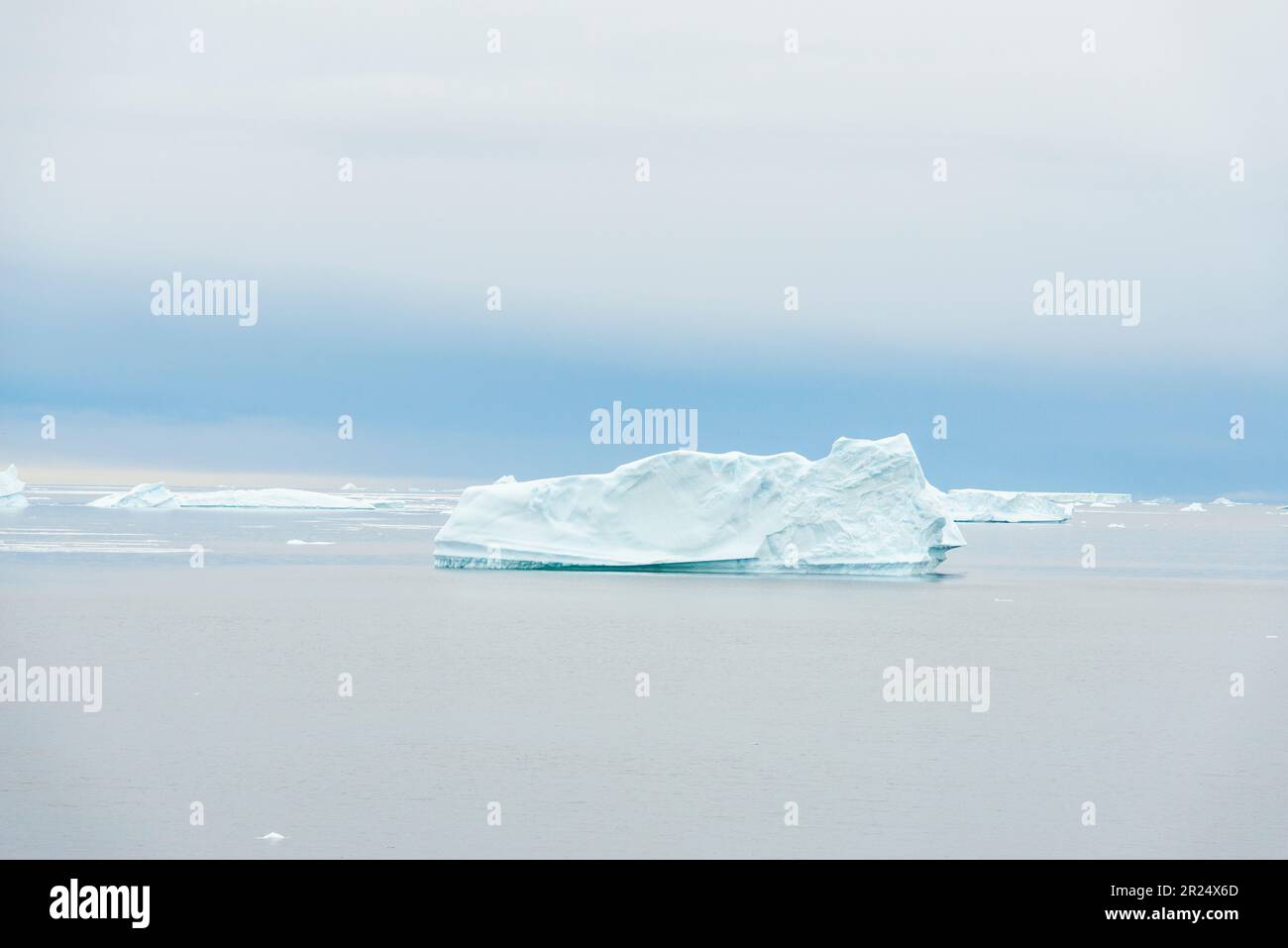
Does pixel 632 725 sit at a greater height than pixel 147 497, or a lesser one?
lesser

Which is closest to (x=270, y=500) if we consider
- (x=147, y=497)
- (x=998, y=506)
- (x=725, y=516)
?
(x=147, y=497)

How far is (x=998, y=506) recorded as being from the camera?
86.2m

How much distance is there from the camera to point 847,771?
12602 mm

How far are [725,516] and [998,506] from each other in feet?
194

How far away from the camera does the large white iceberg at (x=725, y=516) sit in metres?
29.6

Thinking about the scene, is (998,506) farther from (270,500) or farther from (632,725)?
(632,725)

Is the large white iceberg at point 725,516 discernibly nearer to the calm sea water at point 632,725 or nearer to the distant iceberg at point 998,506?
the calm sea water at point 632,725

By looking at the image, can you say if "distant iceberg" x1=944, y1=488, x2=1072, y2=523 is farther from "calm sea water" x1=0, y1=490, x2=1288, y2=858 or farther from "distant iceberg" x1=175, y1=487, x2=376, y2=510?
"calm sea water" x1=0, y1=490, x2=1288, y2=858

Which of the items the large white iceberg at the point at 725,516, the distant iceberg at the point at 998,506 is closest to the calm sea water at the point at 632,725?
the large white iceberg at the point at 725,516

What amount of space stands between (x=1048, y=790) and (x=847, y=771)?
1.84m

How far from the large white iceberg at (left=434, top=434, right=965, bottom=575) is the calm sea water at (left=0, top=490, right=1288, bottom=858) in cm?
93

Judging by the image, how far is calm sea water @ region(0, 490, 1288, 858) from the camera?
1038 centimetres
